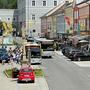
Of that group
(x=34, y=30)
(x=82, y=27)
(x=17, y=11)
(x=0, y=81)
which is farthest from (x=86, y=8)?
(x=17, y=11)

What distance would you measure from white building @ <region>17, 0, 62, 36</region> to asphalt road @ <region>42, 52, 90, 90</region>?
86619 mm

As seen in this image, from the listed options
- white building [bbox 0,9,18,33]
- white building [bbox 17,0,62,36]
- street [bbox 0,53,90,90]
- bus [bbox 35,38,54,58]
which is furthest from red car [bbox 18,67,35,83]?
white building [bbox 0,9,18,33]

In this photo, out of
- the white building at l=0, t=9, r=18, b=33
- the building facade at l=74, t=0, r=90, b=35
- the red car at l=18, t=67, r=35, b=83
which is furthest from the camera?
the white building at l=0, t=9, r=18, b=33

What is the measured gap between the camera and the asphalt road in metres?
39.1

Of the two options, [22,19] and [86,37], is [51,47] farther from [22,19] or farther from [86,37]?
[22,19]

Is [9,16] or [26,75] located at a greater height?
[9,16]

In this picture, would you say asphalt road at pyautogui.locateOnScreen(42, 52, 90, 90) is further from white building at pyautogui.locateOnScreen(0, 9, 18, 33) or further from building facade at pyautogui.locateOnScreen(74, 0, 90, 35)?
white building at pyautogui.locateOnScreen(0, 9, 18, 33)

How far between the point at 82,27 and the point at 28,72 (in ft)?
165

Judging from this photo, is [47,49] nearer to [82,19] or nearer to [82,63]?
[82,63]

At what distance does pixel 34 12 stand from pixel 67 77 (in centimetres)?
10151

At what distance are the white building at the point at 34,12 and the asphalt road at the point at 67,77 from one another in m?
86.6

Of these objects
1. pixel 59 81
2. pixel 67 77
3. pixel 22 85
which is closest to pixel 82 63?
pixel 67 77

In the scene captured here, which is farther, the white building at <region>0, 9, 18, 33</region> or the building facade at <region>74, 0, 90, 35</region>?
the white building at <region>0, 9, 18, 33</region>

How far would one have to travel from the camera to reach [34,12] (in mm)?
146875
